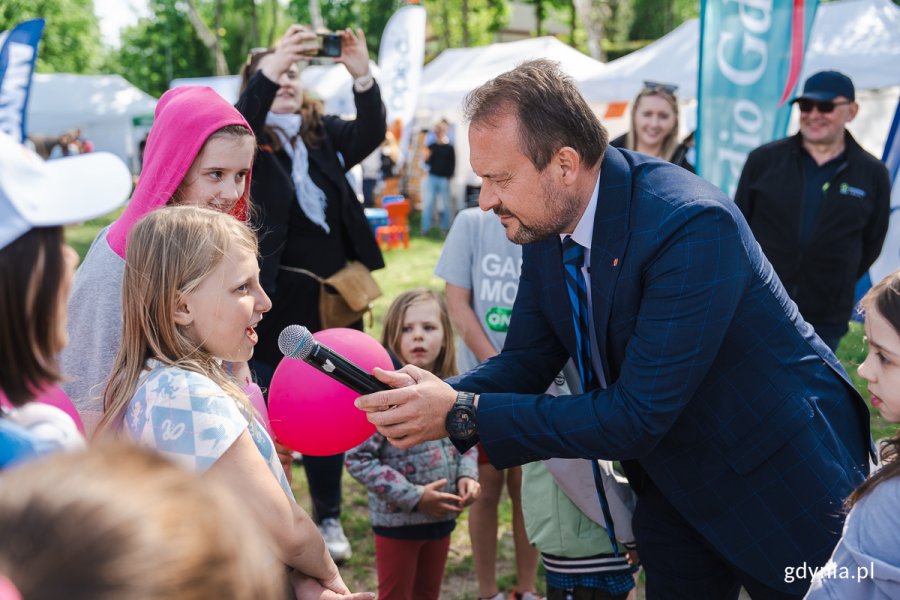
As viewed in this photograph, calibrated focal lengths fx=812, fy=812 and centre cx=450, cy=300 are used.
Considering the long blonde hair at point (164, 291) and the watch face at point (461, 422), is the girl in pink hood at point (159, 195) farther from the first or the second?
the watch face at point (461, 422)

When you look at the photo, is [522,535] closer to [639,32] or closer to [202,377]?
[202,377]

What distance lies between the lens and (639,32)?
40469 millimetres

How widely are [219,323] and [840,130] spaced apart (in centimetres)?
425

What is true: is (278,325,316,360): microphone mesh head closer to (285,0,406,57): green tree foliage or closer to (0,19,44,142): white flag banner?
(0,19,44,142): white flag banner

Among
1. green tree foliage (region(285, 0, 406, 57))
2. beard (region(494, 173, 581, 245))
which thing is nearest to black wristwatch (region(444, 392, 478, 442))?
beard (region(494, 173, 581, 245))

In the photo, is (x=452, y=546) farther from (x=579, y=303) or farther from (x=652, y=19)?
(x=652, y=19)

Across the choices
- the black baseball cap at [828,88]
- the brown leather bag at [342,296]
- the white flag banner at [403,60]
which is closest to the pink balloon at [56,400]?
the brown leather bag at [342,296]

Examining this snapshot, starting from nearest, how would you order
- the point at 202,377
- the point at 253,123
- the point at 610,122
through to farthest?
the point at 202,377 < the point at 253,123 < the point at 610,122

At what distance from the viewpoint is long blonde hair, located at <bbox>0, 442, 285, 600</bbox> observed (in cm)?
79

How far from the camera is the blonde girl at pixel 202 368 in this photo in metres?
1.74

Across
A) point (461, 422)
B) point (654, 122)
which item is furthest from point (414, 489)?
point (654, 122)

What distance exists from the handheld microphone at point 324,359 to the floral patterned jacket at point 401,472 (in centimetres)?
102

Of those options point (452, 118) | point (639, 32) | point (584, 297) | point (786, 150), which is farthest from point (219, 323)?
point (639, 32)

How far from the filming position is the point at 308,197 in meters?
3.73
